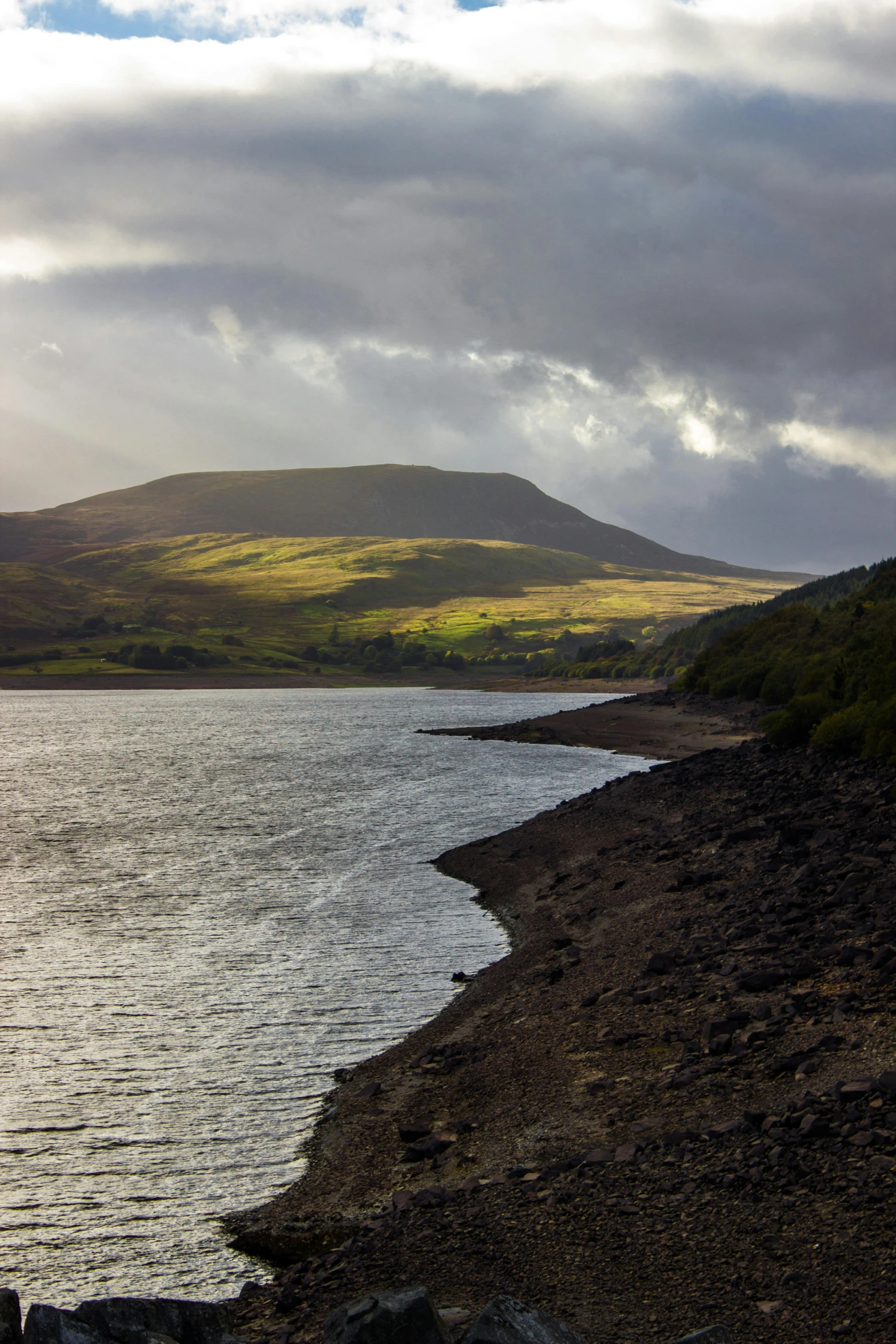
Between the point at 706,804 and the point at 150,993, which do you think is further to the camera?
the point at 706,804

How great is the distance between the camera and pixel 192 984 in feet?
89.6

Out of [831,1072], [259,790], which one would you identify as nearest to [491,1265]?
[831,1072]

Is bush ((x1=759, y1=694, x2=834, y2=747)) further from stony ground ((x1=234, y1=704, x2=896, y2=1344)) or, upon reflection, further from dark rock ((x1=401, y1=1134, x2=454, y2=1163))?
dark rock ((x1=401, y1=1134, x2=454, y2=1163))

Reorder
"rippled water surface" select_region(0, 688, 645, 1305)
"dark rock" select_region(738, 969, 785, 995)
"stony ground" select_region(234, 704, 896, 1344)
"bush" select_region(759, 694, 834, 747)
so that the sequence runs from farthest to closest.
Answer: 1. "bush" select_region(759, 694, 834, 747)
2. "dark rock" select_region(738, 969, 785, 995)
3. "rippled water surface" select_region(0, 688, 645, 1305)
4. "stony ground" select_region(234, 704, 896, 1344)

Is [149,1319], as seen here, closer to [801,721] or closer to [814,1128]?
[814,1128]

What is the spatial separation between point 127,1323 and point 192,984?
704 inches

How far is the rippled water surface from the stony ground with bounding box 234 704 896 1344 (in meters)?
1.28

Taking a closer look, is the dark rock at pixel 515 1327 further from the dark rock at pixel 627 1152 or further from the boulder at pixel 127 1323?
the dark rock at pixel 627 1152

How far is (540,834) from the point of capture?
151 feet

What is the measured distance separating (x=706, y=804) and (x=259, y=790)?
128ft

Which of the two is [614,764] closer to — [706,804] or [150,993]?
[706,804]

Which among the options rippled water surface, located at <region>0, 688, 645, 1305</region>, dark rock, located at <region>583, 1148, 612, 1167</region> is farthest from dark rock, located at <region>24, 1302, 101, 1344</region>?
dark rock, located at <region>583, 1148, 612, 1167</region>

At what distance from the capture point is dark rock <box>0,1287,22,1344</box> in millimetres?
9703

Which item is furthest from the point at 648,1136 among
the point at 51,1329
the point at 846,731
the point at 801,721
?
the point at 801,721
